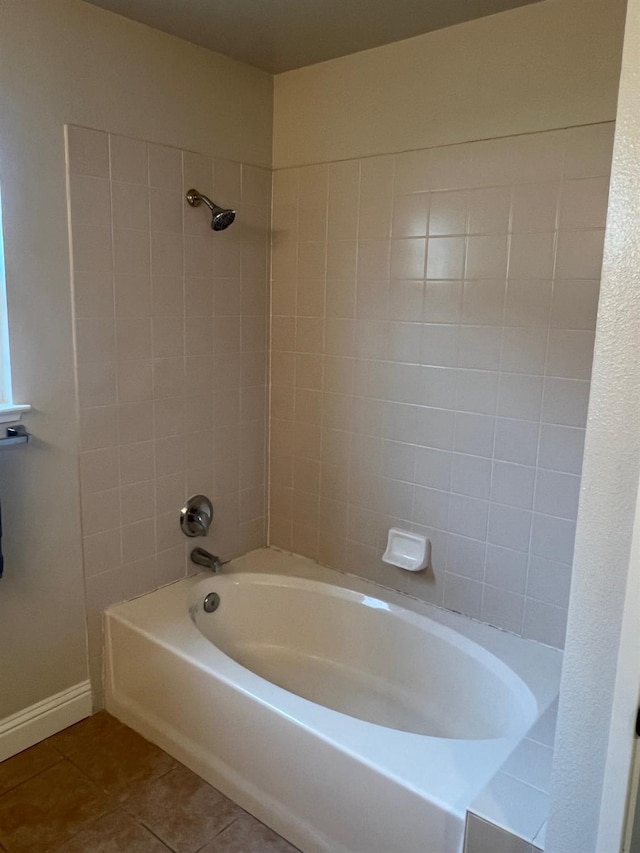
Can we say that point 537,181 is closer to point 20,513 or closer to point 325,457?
point 325,457

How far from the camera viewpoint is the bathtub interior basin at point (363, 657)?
6.85 ft

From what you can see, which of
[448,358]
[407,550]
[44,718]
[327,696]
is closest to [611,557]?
[448,358]

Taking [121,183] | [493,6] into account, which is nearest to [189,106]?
[121,183]

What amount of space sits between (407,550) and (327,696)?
1.89 ft

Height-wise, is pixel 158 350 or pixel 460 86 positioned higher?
pixel 460 86

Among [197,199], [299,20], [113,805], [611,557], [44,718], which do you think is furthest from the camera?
[197,199]

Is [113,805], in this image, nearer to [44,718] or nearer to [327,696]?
[44,718]

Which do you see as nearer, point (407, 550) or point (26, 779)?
point (26, 779)

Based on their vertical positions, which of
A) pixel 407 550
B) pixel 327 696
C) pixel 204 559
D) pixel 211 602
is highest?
pixel 407 550

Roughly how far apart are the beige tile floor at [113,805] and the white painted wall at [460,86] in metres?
2.13

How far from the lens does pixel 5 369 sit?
1.95m

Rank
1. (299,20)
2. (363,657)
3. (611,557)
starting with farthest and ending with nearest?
(363,657)
(299,20)
(611,557)

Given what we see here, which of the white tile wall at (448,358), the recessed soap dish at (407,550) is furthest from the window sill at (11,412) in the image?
the recessed soap dish at (407,550)

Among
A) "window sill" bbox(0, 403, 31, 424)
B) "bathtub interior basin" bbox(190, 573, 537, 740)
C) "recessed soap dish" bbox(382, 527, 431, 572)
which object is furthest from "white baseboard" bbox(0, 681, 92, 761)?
"recessed soap dish" bbox(382, 527, 431, 572)
